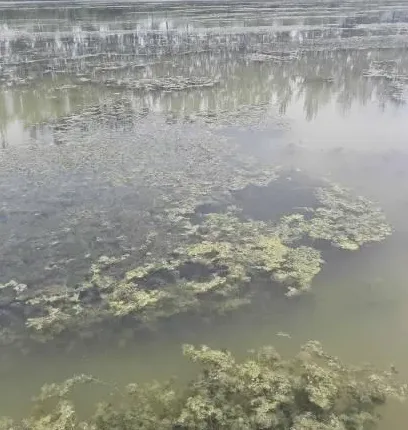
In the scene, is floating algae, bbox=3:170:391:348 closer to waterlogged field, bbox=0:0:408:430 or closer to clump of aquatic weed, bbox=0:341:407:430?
waterlogged field, bbox=0:0:408:430

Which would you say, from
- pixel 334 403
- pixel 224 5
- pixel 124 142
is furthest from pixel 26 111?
pixel 224 5

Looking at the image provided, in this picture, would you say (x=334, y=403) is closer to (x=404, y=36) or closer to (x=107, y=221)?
(x=107, y=221)

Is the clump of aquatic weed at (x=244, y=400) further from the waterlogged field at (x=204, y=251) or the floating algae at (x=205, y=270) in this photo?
the floating algae at (x=205, y=270)

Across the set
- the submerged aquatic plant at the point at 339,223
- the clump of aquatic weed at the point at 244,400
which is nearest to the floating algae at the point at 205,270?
the submerged aquatic plant at the point at 339,223

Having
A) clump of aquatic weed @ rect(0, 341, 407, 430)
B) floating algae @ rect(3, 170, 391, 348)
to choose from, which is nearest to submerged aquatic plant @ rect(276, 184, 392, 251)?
floating algae @ rect(3, 170, 391, 348)

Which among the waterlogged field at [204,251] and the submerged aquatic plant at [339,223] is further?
the submerged aquatic plant at [339,223]

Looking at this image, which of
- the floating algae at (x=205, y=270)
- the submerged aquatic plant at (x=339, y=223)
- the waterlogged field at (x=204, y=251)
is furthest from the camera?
the submerged aquatic plant at (x=339, y=223)
